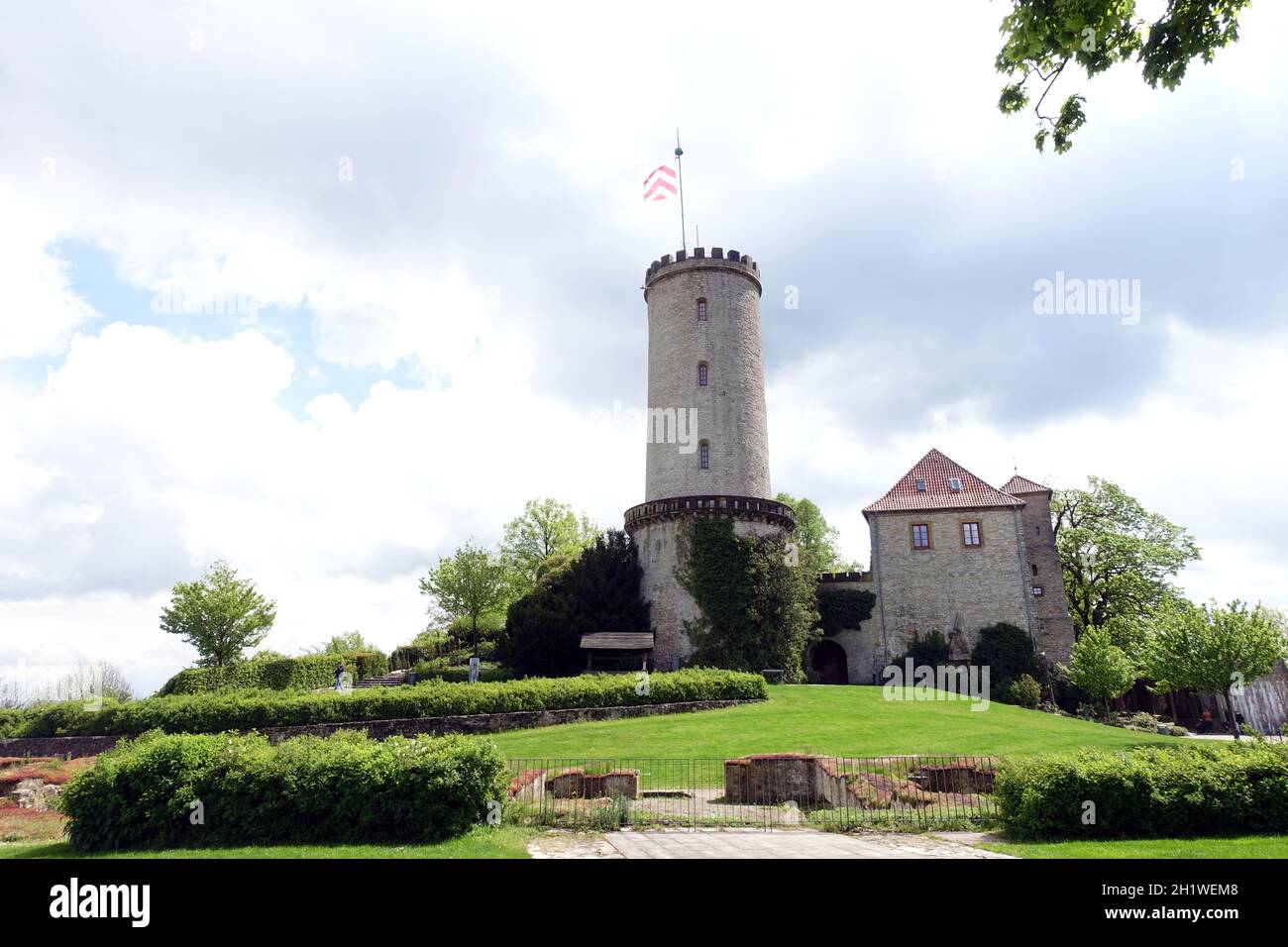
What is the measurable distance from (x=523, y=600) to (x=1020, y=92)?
31213 millimetres

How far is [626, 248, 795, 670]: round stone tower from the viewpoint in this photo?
3753 cm

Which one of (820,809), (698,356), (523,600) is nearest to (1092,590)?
(698,356)

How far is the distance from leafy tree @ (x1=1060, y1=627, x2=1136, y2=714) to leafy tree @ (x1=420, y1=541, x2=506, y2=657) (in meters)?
30.7

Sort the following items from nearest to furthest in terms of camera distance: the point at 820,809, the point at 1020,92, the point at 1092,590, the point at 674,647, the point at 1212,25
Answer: the point at 1212,25 → the point at 1020,92 → the point at 820,809 → the point at 674,647 → the point at 1092,590

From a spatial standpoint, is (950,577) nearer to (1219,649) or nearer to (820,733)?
(1219,649)

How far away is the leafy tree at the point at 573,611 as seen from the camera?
35188mm

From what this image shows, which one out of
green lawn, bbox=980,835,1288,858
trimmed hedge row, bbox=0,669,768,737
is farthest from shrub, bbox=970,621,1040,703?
green lawn, bbox=980,835,1288,858

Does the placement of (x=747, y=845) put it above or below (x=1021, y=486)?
below

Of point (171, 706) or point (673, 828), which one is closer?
point (673, 828)

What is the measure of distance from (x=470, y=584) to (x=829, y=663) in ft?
68.2

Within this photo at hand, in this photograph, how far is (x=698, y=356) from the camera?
134ft

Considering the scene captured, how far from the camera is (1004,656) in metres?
39.1

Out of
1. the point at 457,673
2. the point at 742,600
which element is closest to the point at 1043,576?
the point at 742,600
